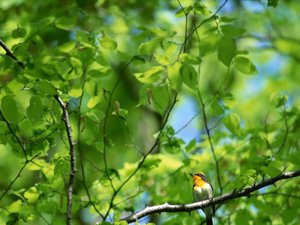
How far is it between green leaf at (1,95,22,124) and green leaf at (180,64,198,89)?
1.08 meters

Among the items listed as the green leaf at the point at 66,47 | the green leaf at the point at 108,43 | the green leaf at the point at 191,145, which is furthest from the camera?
the green leaf at the point at 191,145

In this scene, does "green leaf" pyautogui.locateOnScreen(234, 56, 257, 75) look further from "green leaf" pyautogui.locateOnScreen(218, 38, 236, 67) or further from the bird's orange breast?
the bird's orange breast

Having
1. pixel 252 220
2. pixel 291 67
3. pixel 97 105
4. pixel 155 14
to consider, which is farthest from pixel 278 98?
pixel 291 67

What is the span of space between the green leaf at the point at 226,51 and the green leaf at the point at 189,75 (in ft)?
0.65

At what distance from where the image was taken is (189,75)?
360 centimetres

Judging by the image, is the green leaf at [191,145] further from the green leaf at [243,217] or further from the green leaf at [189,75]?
the green leaf at [189,75]

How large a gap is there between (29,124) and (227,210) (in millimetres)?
2162

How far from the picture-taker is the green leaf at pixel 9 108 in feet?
11.0

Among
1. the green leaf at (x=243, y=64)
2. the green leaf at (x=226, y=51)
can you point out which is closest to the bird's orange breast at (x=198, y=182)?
the green leaf at (x=243, y=64)

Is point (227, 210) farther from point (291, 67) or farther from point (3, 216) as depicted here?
point (291, 67)

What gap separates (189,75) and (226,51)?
0.28 m

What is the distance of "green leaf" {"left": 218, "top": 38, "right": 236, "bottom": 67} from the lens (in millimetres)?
3521

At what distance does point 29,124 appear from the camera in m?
3.80

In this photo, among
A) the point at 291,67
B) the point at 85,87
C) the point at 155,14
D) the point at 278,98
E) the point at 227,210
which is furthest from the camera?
the point at 291,67
